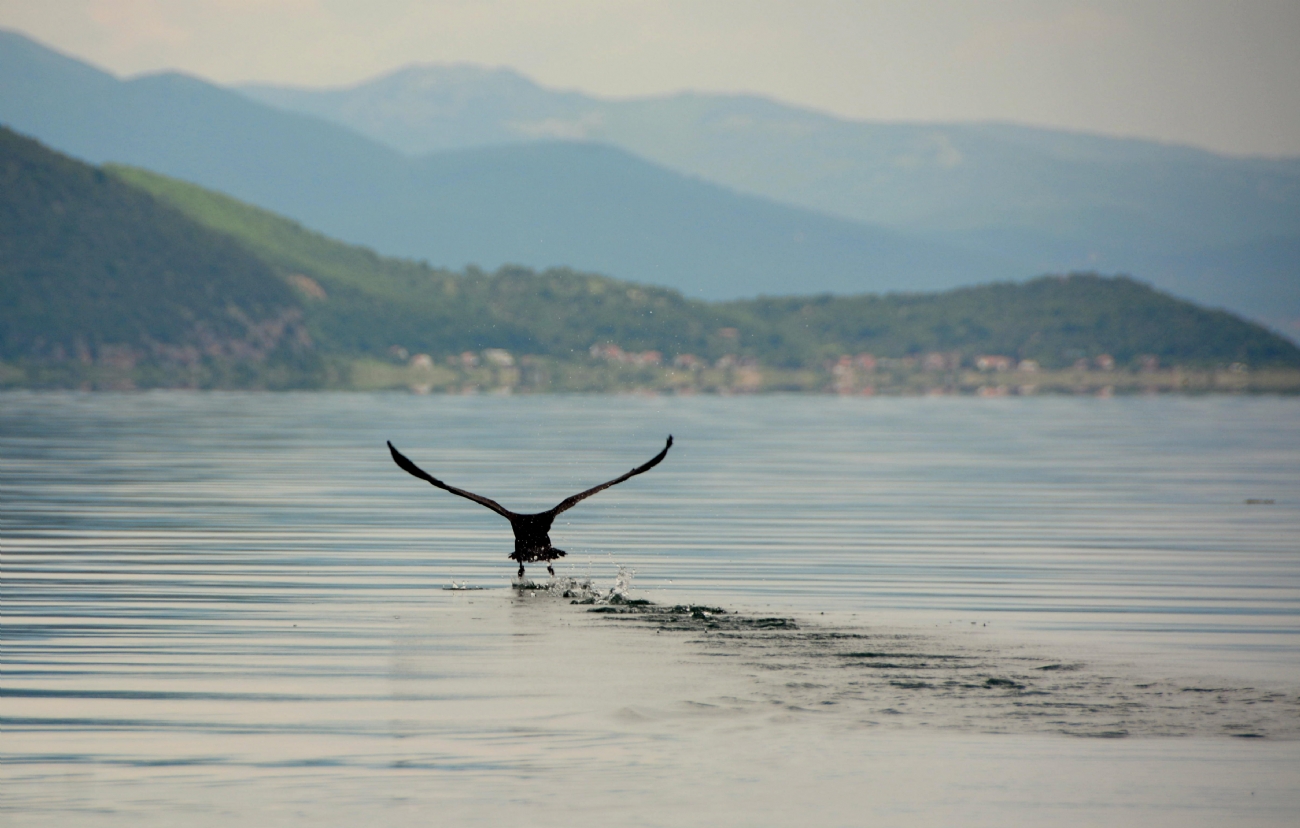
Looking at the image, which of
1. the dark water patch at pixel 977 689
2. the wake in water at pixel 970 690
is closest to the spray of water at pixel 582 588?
the dark water patch at pixel 977 689

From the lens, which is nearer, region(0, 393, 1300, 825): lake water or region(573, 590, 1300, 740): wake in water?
region(0, 393, 1300, 825): lake water

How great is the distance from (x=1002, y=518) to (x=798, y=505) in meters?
5.75

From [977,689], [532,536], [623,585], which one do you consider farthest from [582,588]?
[977,689]

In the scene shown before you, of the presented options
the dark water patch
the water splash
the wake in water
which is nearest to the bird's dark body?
the water splash

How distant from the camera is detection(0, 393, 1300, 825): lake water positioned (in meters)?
14.7

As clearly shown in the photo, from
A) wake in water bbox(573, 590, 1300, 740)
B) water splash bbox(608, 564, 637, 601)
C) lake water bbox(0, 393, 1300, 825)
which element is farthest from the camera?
water splash bbox(608, 564, 637, 601)

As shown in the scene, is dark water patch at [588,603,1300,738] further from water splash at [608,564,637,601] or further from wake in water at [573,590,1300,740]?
water splash at [608,564,637,601]

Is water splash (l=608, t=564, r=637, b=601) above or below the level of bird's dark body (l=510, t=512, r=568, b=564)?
below

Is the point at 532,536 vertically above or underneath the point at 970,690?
above

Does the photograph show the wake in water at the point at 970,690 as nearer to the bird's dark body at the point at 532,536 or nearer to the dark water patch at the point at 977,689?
the dark water patch at the point at 977,689

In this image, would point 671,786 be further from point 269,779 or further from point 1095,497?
point 1095,497

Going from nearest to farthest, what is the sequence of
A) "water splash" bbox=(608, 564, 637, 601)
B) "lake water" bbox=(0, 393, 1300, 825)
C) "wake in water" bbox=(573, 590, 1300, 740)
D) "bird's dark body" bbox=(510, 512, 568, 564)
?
1. "lake water" bbox=(0, 393, 1300, 825)
2. "wake in water" bbox=(573, 590, 1300, 740)
3. "water splash" bbox=(608, 564, 637, 601)
4. "bird's dark body" bbox=(510, 512, 568, 564)

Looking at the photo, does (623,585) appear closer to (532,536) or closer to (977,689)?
(532,536)

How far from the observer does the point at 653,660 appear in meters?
20.8
